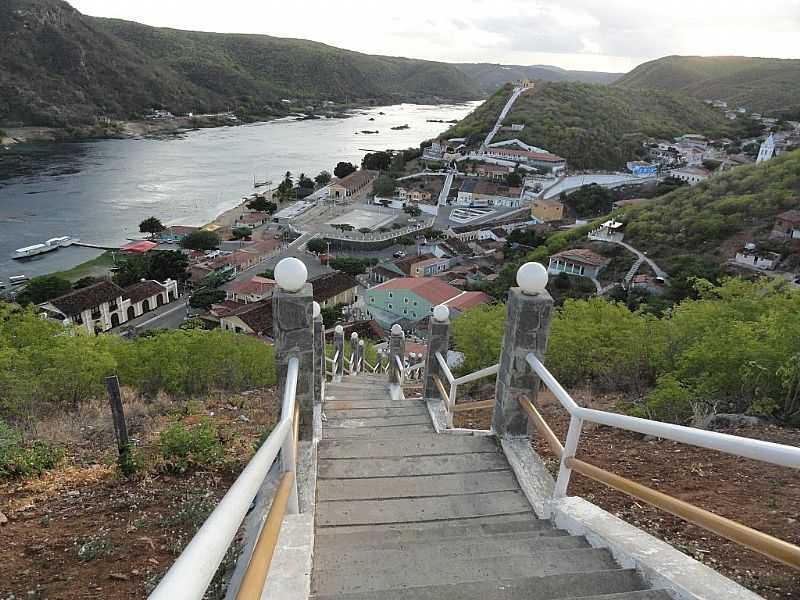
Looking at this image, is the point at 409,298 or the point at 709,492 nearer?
the point at 709,492

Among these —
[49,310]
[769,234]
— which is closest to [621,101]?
[769,234]

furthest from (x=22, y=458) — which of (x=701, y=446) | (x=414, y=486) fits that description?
(x=701, y=446)

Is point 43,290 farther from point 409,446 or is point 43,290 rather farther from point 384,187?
point 384,187

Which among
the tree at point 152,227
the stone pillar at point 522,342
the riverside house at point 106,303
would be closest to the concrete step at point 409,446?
the stone pillar at point 522,342

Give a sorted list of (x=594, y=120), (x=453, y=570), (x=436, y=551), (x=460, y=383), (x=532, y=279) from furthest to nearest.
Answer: (x=594, y=120) → (x=460, y=383) → (x=532, y=279) → (x=436, y=551) → (x=453, y=570)

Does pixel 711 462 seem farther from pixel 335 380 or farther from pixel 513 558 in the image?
pixel 335 380

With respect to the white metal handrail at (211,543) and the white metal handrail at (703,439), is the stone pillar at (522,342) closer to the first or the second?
the white metal handrail at (703,439)
